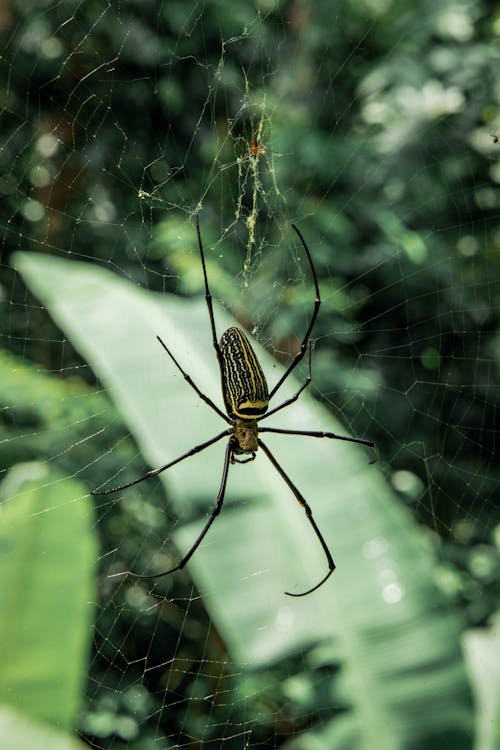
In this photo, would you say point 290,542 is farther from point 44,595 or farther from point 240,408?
point 44,595

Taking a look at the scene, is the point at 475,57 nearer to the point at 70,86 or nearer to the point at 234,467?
the point at 70,86

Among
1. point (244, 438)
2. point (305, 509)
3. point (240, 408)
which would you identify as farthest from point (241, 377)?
point (305, 509)

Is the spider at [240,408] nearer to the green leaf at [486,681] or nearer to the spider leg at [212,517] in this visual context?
the spider leg at [212,517]

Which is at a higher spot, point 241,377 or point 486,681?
point 241,377

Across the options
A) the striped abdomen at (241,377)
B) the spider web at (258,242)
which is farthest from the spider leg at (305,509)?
the spider web at (258,242)

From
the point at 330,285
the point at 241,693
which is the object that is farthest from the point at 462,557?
the point at 330,285

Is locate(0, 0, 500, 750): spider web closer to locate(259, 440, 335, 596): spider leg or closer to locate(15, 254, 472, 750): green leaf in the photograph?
locate(15, 254, 472, 750): green leaf
